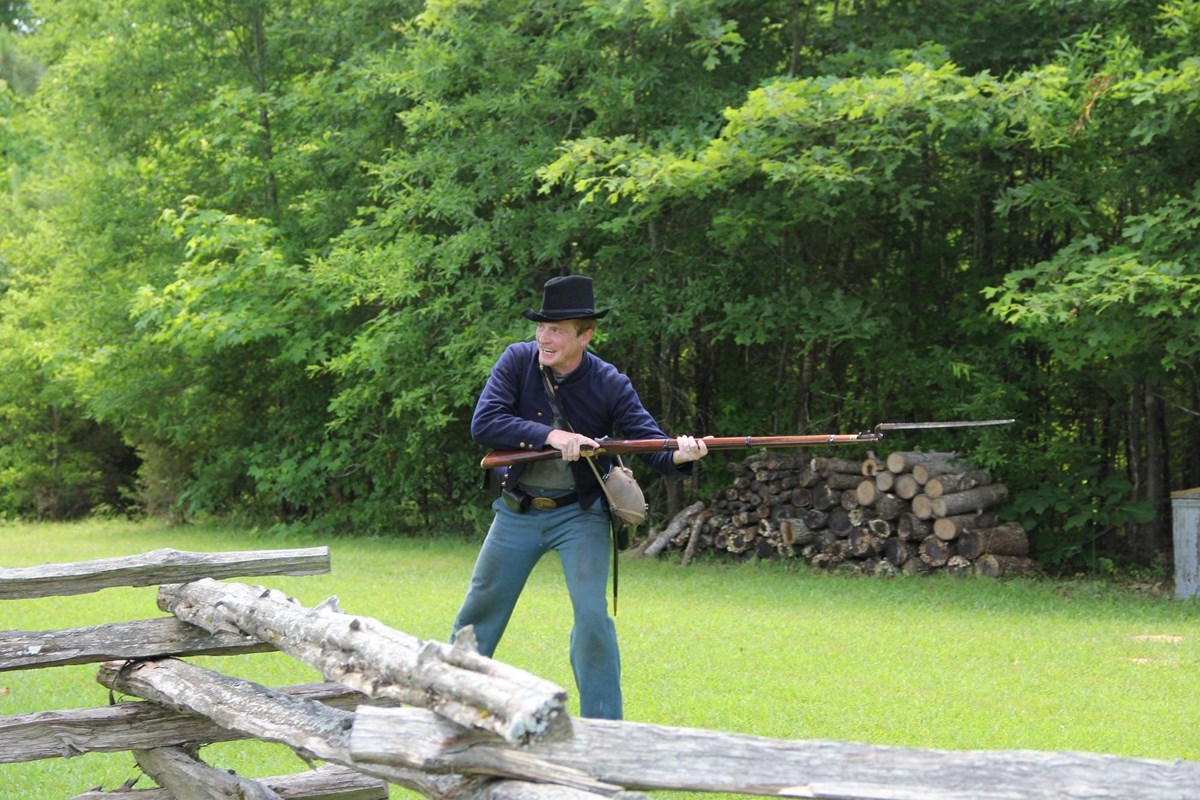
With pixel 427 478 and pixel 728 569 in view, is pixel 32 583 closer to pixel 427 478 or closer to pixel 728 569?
pixel 728 569

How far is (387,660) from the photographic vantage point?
4.18 metres

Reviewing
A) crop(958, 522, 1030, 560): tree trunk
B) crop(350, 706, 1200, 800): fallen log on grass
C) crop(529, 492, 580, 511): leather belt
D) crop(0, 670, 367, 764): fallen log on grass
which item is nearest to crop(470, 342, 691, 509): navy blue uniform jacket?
crop(529, 492, 580, 511): leather belt

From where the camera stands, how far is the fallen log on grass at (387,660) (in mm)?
3457

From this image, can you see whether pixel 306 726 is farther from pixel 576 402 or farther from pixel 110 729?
pixel 576 402

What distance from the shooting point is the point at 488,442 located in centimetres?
615

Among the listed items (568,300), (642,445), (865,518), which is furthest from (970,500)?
(568,300)

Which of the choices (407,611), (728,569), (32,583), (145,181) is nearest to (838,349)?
(728,569)

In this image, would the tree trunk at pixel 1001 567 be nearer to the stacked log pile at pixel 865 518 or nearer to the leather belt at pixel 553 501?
the stacked log pile at pixel 865 518

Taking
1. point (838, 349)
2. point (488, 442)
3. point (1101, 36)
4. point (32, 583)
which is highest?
point (1101, 36)

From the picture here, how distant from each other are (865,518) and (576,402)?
31.8 feet

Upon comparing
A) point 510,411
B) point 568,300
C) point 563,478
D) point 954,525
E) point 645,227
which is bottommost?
point 954,525

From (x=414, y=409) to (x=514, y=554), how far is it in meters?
13.2

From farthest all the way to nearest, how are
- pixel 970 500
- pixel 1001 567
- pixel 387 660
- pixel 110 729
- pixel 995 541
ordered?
pixel 970 500, pixel 995 541, pixel 1001 567, pixel 110 729, pixel 387 660

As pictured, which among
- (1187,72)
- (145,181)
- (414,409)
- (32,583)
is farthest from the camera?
(145,181)
